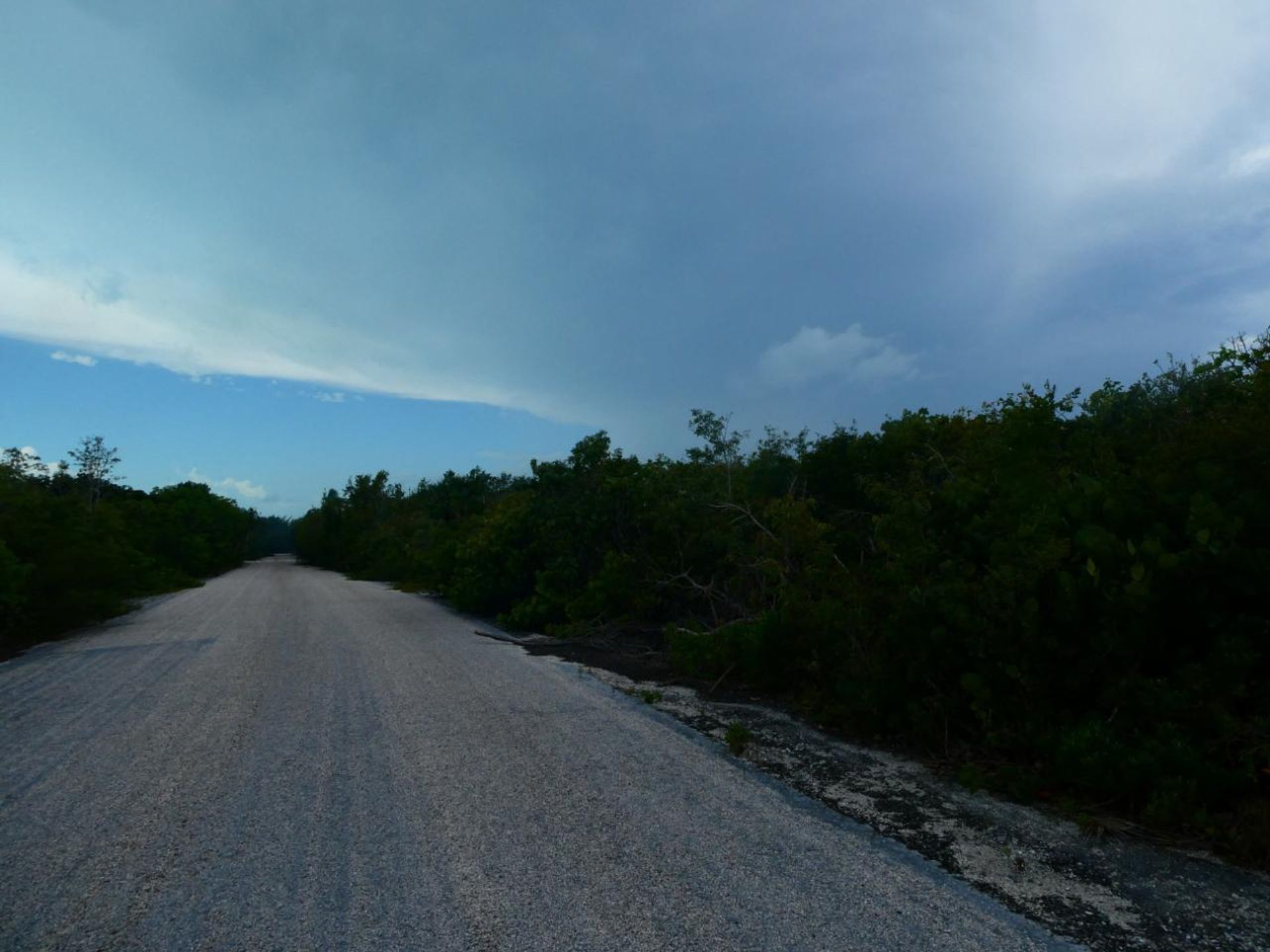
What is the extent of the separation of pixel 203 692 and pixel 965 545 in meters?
7.69

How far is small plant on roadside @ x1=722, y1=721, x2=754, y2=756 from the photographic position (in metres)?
6.08

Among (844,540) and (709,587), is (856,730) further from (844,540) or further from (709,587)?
(709,587)

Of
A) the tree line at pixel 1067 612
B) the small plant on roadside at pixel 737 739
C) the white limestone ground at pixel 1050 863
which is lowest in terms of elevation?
the white limestone ground at pixel 1050 863

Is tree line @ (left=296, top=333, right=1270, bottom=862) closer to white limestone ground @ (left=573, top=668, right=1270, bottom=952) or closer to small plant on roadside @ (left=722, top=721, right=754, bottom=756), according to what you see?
white limestone ground @ (left=573, top=668, right=1270, bottom=952)

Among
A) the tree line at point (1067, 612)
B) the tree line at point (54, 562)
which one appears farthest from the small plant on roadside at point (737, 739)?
the tree line at point (54, 562)

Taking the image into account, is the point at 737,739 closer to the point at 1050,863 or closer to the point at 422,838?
the point at 1050,863

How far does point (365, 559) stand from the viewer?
5181cm

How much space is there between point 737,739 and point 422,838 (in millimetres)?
2728

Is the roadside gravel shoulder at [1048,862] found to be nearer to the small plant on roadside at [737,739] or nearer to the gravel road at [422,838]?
the small plant on roadside at [737,739]

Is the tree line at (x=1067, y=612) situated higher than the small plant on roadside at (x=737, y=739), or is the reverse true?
the tree line at (x=1067, y=612)

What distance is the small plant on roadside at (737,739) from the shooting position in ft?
19.9

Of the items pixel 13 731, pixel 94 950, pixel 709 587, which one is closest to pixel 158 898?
pixel 94 950

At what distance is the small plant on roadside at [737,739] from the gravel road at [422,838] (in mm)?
124

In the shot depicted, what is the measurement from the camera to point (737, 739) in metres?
6.14
